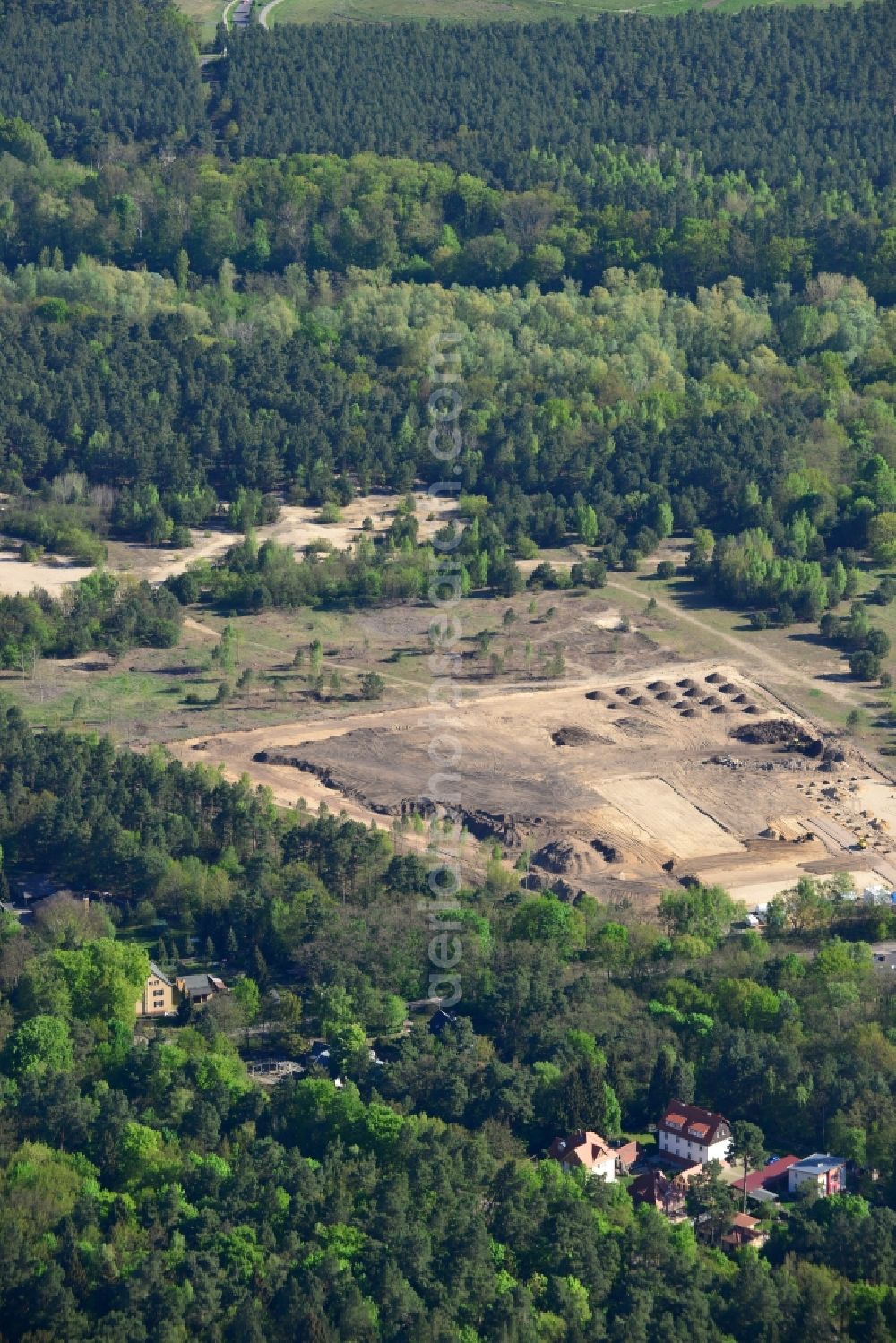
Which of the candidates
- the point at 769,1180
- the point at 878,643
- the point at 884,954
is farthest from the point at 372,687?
the point at 769,1180

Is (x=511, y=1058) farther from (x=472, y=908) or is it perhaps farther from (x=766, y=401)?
(x=766, y=401)

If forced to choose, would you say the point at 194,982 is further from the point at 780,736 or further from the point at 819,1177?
the point at 780,736

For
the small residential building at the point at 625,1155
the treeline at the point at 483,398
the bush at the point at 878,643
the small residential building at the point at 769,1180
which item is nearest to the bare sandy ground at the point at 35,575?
the treeline at the point at 483,398

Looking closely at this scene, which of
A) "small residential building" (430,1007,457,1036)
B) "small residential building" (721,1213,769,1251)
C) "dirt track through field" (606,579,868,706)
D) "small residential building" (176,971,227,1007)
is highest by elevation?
"small residential building" (430,1007,457,1036)

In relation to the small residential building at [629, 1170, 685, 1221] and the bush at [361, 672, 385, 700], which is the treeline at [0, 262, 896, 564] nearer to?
the bush at [361, 672, 385, 700]

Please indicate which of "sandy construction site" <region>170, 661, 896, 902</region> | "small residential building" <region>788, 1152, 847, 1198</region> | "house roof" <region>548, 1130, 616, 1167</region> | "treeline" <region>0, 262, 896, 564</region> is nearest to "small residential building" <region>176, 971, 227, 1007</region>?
"house roof" <region>548, 1130, 616, 1167</region>
